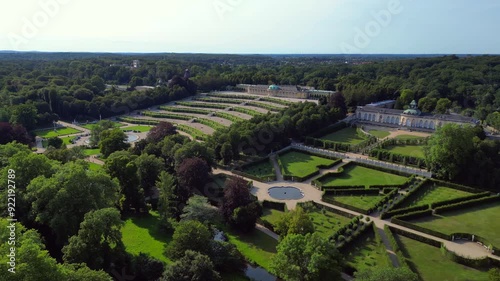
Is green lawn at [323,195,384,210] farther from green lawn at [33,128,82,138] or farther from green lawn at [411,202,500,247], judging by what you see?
green lawn at [33,128,82,138]

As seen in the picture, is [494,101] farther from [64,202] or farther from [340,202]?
[64,202]

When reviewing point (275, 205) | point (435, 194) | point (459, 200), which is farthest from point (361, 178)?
point (275, 205)

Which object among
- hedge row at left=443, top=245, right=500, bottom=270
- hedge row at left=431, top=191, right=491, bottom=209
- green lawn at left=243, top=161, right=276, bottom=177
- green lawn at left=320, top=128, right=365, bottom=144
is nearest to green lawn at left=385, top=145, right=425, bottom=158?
green lawn at left=320, top=128, right=365, bottom=144

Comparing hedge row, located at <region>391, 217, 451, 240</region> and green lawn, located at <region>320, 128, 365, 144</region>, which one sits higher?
green lawn, located at <region>320, 128, 365, 144</region>

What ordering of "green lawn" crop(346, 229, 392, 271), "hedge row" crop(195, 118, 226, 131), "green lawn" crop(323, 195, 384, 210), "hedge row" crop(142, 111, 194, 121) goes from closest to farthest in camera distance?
"green lawn" crop(346, 229, 392, 271)
"green lawn" crop(323, 195, 384, 210)
"hedge row" crop(195, 118, 226, 131)
"hedge row" crop(142, 111, 194, 121)

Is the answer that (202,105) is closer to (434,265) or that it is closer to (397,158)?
(397,158)

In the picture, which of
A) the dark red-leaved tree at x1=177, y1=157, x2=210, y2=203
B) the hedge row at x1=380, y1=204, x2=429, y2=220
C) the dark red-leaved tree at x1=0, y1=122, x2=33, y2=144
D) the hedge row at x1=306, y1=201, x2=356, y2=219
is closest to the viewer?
the hedge row at x1=380, y1=204, x2=429, y2=220

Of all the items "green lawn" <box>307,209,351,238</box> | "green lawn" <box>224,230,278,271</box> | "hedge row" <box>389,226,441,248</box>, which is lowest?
"green lawn" <box>224,230,278,271</box>
